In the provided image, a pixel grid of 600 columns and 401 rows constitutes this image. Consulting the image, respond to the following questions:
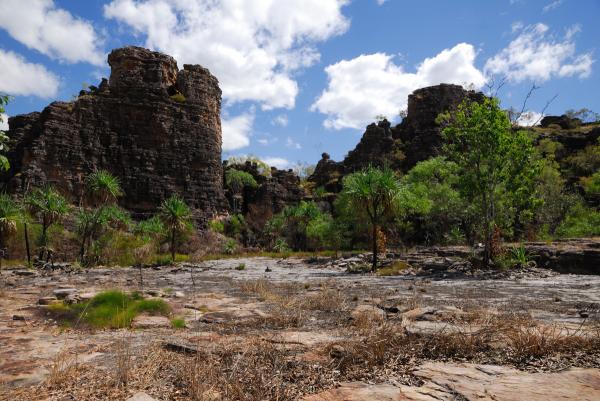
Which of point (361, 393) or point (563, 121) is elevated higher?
point (563, 121)

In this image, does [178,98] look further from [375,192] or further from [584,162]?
[584,162]

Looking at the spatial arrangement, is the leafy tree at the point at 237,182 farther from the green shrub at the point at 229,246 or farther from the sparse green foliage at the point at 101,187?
the sparse green foliage at the point at 101,187

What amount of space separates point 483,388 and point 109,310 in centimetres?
649

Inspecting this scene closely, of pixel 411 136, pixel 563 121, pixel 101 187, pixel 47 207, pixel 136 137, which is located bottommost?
pixel 47 207

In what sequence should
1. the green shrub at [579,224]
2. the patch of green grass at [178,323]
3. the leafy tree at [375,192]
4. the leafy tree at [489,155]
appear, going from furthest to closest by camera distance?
the green shrub at [579,224] < the leafy tree at [375,192] < the leafy tree at [489,155] < the patch of green grass at [178,323]

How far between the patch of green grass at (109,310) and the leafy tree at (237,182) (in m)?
50.5

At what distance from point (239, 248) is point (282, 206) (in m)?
12.2

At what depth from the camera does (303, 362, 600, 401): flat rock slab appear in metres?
3.60

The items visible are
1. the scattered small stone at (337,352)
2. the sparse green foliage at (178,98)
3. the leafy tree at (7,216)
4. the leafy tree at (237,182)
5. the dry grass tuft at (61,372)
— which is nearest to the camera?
the dry grass tuft at (61,372)

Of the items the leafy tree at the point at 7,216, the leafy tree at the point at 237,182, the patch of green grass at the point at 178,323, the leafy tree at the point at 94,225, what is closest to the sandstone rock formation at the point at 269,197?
the leafy tree at the point at 237,182

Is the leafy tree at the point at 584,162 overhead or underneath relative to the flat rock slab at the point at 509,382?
overhead

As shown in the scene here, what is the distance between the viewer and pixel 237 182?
61594mm

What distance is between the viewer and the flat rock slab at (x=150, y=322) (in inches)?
276

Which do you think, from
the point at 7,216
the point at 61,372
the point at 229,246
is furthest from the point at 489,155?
the point at 229,246
